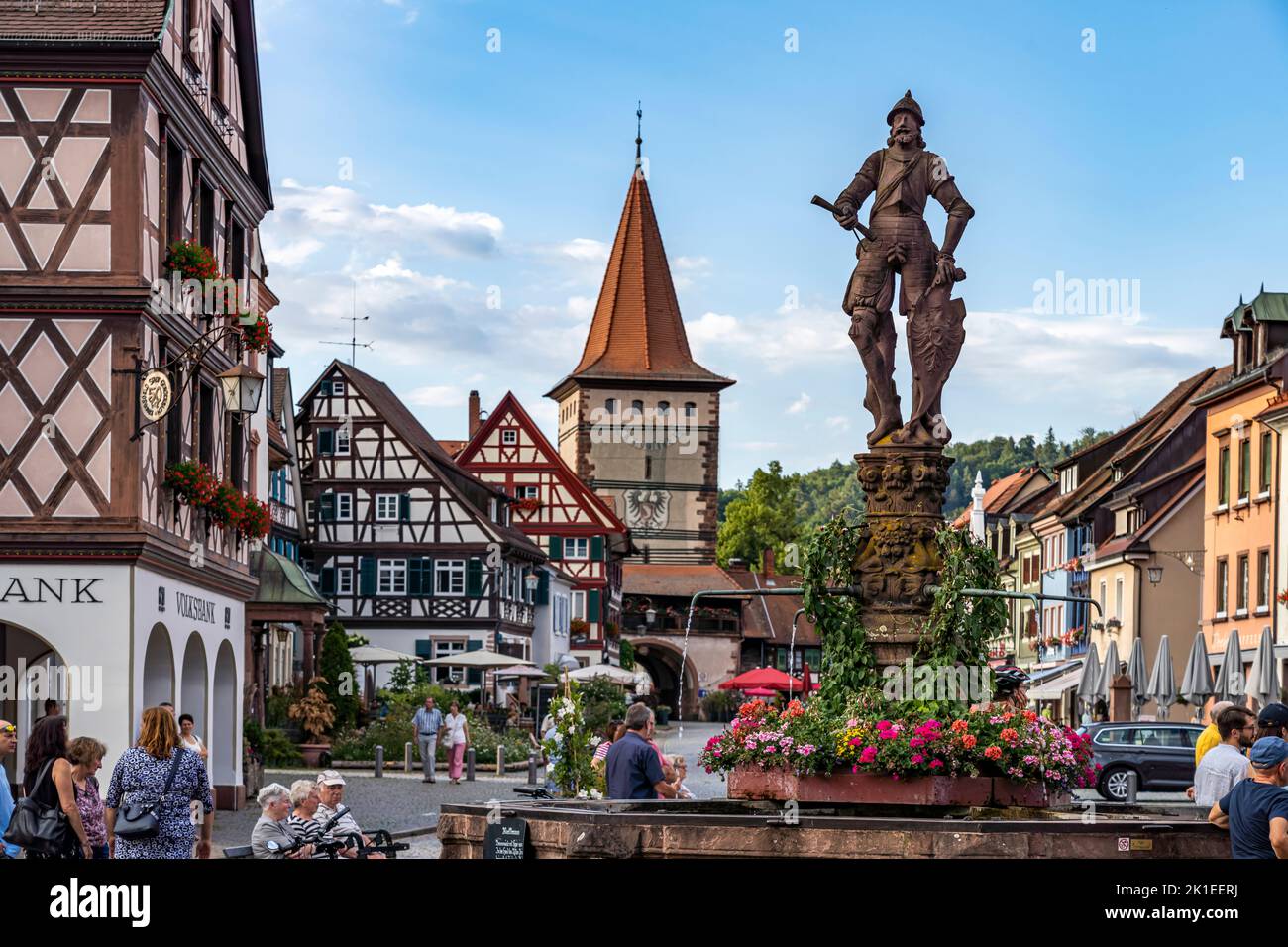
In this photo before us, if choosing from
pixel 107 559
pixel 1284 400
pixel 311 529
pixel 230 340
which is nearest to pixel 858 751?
pixel 107 559

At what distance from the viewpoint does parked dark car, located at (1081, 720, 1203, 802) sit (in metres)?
36.5

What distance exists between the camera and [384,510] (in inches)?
2749

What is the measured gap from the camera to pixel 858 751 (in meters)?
13.6

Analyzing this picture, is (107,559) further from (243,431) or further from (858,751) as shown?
(858,751)

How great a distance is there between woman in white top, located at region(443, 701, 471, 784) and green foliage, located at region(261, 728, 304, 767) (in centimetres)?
316

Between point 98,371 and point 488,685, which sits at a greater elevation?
point 98,371

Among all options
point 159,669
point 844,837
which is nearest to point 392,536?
point 159,669

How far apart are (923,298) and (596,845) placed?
18.2ft

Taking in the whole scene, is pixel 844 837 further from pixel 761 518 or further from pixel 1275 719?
pixel 761 518

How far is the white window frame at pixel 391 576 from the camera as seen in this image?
70.1 meters

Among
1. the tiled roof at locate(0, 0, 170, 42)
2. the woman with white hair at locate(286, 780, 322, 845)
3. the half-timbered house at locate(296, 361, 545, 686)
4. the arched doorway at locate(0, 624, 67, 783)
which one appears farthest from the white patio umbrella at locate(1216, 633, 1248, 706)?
the half-timbered house at locate(296, 361, 545, 686)

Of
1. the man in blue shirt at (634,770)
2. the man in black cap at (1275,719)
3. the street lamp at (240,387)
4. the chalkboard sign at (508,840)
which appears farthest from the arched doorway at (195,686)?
the man in black cap at (1275,719)

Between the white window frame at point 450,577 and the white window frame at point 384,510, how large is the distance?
6.68 feet

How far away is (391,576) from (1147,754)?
3733 centimetres
